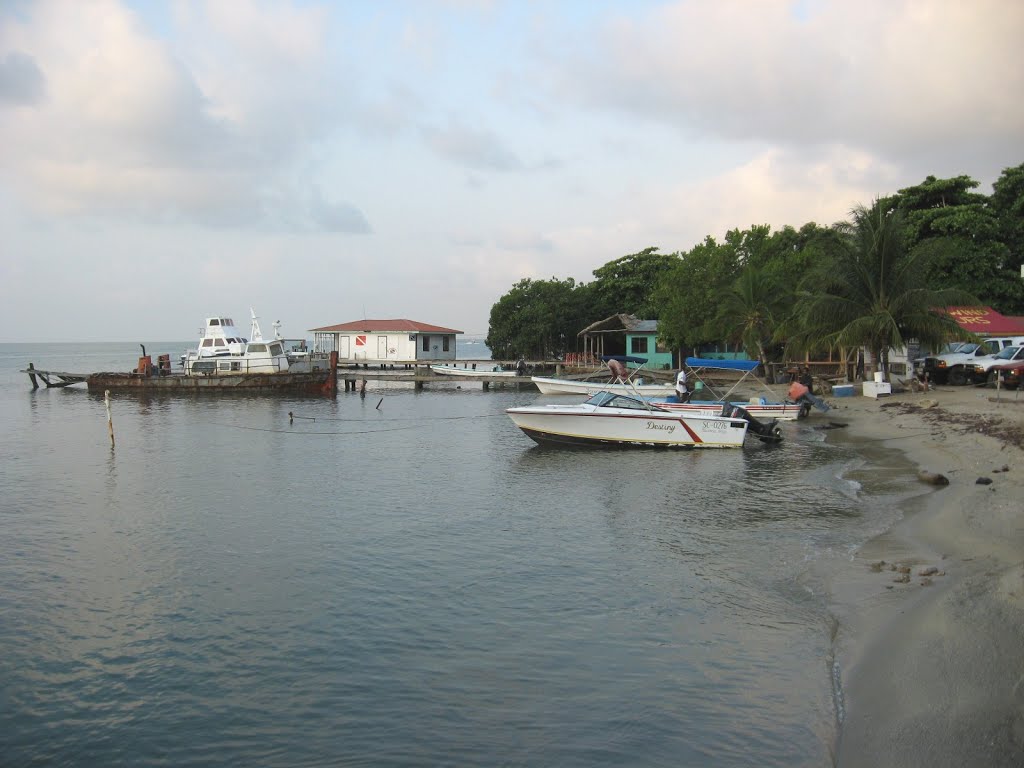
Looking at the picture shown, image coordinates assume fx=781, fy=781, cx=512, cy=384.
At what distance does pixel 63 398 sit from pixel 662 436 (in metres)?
38.4

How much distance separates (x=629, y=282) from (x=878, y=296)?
31.9 metres

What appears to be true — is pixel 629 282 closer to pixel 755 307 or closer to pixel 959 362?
pixel 755 307

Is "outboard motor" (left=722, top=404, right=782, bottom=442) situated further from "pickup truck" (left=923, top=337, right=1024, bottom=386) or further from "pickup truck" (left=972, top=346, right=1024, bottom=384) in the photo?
"pickup truck" (left=923, top=337, right=1024, bottom=386)

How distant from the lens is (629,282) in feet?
204

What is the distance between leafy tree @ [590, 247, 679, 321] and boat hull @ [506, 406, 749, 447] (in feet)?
127

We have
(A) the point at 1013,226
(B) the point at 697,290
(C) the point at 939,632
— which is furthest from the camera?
(B) the point at 697,290

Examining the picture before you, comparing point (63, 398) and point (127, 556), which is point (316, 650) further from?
point (63, 398)

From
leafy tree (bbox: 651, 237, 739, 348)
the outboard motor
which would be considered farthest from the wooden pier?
the outboard motor

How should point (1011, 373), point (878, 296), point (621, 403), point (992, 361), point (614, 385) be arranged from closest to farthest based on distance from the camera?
point (621, 403) → point (1011, 373) → point (992, 361) → point (878, 296) → point (614, 385)

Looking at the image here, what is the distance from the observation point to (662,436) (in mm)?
22453

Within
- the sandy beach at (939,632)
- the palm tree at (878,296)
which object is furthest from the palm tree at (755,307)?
the sandy beach at (939,632)

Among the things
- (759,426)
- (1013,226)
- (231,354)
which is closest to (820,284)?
(759,426)

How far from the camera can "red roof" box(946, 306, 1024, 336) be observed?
1465 inches

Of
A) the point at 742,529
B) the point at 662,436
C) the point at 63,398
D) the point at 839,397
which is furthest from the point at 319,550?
the point at 63,398
